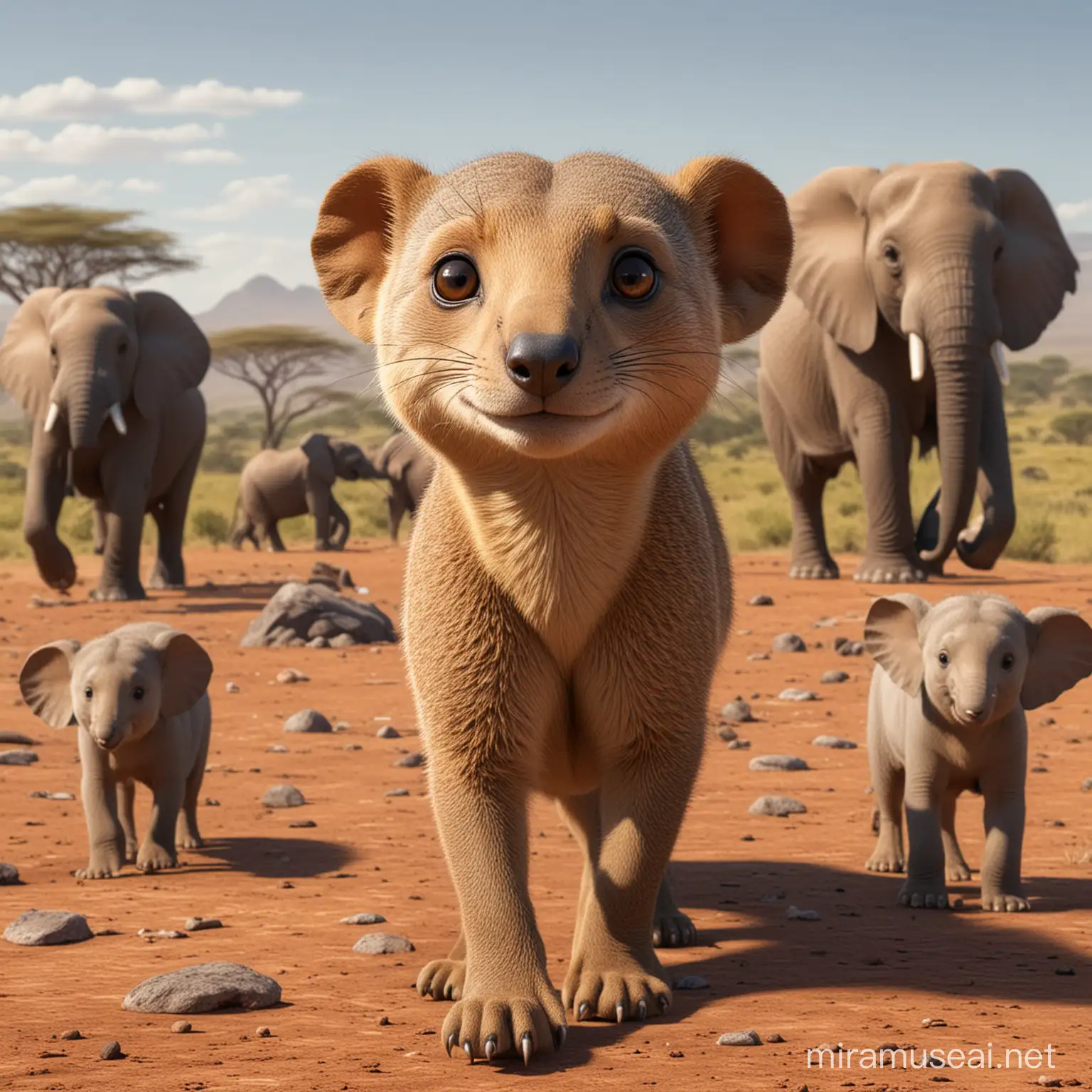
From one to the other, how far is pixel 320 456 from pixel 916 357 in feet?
50.5

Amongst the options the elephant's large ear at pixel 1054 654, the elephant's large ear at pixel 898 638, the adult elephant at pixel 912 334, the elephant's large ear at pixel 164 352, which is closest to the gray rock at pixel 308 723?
the elephant's large ear at pixel 898 638

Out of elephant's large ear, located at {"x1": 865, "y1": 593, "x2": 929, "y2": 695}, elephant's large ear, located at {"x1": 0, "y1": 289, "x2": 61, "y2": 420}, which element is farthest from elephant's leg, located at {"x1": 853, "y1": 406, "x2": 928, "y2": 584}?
elephant's large ear, located at {"x1": 865, "y1": 593, "x2": 929, "y2": 695}

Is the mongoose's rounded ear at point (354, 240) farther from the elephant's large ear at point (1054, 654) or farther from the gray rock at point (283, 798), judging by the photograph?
the gray rock at point (283, 798)

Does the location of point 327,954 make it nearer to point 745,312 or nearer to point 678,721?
point 678,721

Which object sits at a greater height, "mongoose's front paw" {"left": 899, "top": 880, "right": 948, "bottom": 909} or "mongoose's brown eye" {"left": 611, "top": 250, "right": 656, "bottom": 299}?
"mongoose's brown eye" {"left": 611, "top": 250, "right": 656, "bottom": 299}

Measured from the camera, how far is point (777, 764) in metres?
8.56

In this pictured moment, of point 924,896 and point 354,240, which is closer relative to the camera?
point 354,240

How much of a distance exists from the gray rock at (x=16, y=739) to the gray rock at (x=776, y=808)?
4.24m

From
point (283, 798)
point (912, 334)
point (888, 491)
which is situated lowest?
point (283, 798)

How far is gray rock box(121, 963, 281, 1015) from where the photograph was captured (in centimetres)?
437

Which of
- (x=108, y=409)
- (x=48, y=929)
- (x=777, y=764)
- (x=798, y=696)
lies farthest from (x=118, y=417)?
(x=48, y=929)

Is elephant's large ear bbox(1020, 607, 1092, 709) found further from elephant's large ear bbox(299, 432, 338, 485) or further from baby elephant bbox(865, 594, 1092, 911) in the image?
elephant's large ear bbox(299, 432, 338, 485)

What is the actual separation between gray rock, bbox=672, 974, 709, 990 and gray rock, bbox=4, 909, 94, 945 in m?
1.90

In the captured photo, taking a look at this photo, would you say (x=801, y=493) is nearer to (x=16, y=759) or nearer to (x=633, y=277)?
(x=16, y=759)
